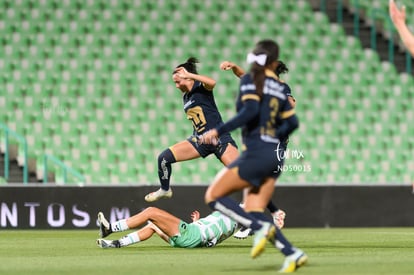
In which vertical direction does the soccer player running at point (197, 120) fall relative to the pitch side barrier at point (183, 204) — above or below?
above

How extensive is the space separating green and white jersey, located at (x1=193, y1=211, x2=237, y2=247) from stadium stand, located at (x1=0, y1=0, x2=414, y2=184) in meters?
7.29

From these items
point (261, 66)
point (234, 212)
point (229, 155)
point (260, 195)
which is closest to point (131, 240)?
point (229, 155)

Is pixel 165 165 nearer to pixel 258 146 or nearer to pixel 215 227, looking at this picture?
pixel 215 227

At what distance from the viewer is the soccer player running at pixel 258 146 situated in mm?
8844

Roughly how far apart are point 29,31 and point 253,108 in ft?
44.7

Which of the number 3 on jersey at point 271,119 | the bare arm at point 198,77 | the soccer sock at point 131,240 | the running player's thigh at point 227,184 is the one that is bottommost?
the soccer sock at point 131,240

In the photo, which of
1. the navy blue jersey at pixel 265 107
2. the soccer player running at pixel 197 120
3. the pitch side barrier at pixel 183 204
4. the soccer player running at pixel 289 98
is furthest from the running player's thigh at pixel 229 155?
the pitch side barrier at pixel 183 204

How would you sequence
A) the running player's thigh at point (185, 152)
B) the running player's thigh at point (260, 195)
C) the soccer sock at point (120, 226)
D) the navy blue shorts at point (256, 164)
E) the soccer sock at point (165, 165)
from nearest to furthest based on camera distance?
the navy blue shorts at point (256, 164), the running player's thigh at point (260, 195), the soccer sock at point (120, 226), the running player's thigh at point (185, 152), the soccer sock at point (165, 165)

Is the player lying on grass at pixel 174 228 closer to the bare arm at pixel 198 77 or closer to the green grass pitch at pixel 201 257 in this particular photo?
the green grass pitch at pixel 201 257

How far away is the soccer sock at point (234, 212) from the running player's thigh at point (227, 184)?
4.5 inches

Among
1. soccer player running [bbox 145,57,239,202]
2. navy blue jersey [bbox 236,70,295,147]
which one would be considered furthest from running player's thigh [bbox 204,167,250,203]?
soccer player running [bbox 145,57,239,202]

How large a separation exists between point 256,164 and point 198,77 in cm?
362

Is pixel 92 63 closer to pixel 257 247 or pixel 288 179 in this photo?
pixel 288 179

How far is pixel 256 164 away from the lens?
8.92 metres
